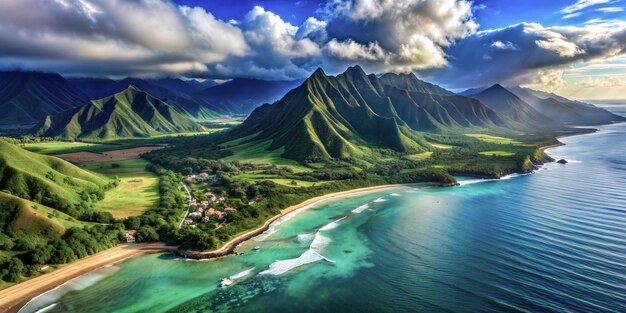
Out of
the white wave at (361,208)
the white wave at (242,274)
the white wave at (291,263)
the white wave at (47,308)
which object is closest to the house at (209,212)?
the white wave at (242,274)

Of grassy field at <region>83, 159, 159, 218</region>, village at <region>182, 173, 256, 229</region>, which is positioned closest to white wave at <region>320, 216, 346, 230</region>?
village at <region>182, 173, 256, 229</region>

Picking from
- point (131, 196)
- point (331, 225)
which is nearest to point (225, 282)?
point (331, 225)

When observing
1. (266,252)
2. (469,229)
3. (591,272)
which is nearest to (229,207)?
(266,252)

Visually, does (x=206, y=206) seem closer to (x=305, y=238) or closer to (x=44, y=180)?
(x=305, y=238)

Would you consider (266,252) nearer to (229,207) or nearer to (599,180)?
(229,207)

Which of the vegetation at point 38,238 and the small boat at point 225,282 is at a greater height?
the vegetation at point 38,238

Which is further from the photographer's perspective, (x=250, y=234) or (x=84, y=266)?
(x=250, y=234)

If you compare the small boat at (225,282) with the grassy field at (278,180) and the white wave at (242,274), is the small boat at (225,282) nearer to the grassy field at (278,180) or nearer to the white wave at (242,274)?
the white wave at (242,274)
